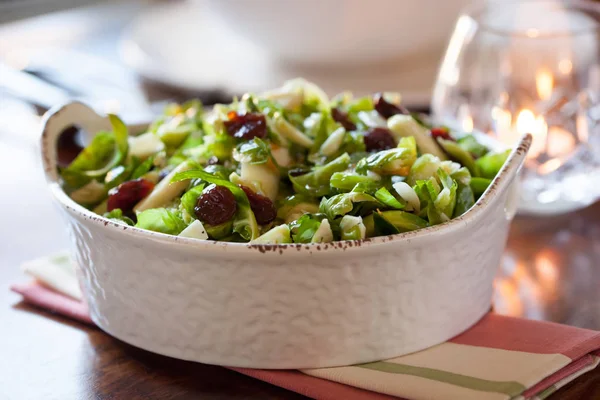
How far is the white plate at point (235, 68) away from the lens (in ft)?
4.83

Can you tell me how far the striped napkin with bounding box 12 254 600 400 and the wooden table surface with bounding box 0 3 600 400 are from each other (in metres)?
0.02

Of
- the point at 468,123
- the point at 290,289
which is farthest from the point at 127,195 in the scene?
the point at 468,123

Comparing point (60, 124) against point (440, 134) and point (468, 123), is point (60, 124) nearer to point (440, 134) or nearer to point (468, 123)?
point (440, 134)

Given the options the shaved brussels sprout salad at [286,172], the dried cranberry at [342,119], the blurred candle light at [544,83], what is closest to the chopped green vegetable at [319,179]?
the shaved brussels sprout salad at [286,172]

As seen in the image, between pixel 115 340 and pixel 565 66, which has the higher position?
pixel 565 66

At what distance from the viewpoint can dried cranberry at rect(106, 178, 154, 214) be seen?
0.79m

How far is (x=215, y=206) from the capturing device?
69cm

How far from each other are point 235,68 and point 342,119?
2.46ft

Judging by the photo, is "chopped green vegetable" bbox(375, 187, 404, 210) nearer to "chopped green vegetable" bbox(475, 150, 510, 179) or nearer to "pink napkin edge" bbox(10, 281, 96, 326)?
"chopped green vegetable" bbox(475, 150, 510, 179)

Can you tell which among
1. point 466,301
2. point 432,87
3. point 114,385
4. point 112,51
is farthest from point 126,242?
point 112,51

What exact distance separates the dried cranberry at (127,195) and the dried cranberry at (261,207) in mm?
134

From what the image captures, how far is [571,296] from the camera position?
2.89ft

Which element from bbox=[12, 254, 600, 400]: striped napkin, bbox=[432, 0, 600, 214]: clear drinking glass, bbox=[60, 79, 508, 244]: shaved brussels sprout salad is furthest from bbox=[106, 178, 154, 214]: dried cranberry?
bbox=[432, 0, 600, 214]: clear drinking glass

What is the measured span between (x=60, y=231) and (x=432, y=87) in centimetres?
76
